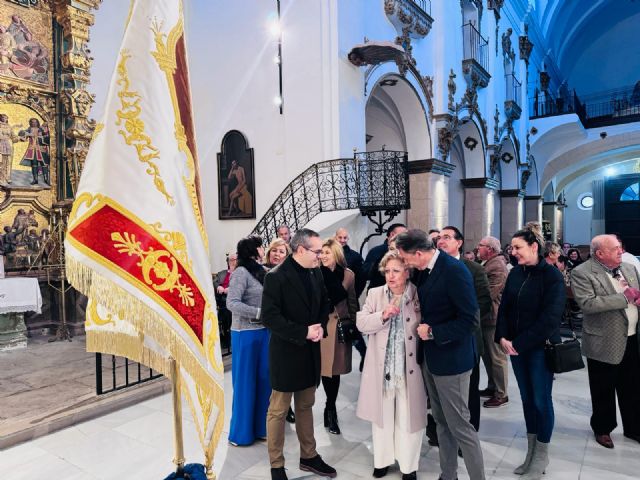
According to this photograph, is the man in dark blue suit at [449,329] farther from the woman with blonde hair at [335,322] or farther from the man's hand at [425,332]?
the woman with blonde hair at [335,322]

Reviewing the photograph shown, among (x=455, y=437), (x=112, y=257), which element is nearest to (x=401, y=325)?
(x=455, y=437)

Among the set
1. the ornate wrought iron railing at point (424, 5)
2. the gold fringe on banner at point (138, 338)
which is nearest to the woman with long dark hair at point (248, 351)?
the gold fringe on banner at point (138, 338)

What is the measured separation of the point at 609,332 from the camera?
3.51 meters

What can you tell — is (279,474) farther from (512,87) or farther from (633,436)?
(512,87)

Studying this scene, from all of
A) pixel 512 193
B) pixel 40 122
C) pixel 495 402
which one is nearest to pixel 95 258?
pixel 495 402

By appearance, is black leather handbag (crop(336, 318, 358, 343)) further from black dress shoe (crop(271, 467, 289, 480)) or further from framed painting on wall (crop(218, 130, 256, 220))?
framed painting on wall (crop(218, 130, 256, 220))

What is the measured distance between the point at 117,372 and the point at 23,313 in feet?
9.70

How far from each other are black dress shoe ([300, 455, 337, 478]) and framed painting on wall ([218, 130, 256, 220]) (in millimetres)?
7306

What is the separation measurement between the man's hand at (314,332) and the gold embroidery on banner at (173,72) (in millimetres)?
1176

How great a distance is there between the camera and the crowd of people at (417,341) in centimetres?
274

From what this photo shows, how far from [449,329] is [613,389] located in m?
2.04

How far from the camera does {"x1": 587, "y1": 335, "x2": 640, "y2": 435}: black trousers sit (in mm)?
3607

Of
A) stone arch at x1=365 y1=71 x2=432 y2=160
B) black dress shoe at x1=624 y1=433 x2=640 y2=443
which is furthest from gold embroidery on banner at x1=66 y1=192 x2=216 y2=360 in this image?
stone arch at x1=365 y1=71 x2=432 y2=160

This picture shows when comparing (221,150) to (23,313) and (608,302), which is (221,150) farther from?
(608,302)
